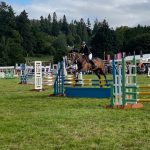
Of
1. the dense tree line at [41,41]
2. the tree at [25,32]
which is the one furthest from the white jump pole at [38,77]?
the tree at [25,32]

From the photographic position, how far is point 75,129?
1003cm

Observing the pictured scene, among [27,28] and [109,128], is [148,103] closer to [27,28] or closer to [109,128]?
[109,128]

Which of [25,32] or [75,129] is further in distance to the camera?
[25,32]

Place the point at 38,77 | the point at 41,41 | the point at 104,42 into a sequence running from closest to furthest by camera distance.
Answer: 1. the point at 38,77
2. the point at 104,42
3. the point at 41,41

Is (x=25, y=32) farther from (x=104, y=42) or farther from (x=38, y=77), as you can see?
(x=38, y=77)

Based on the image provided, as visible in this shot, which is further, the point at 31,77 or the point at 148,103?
the point at 31,77

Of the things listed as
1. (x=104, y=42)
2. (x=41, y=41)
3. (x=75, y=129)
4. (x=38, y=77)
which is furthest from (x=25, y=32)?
(x=75, y=129)

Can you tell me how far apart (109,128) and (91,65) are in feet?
49.2

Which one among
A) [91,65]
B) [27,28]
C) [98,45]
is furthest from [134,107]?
[27,28]

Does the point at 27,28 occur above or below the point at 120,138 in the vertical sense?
above

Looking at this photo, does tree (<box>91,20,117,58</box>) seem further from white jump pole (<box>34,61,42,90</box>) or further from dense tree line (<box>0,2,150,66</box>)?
white jump pole (<box>34,61,42,90</box>)

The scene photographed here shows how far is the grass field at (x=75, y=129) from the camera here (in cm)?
823

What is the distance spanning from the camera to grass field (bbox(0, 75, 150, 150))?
823 centimetres

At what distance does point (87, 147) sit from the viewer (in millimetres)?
7973
